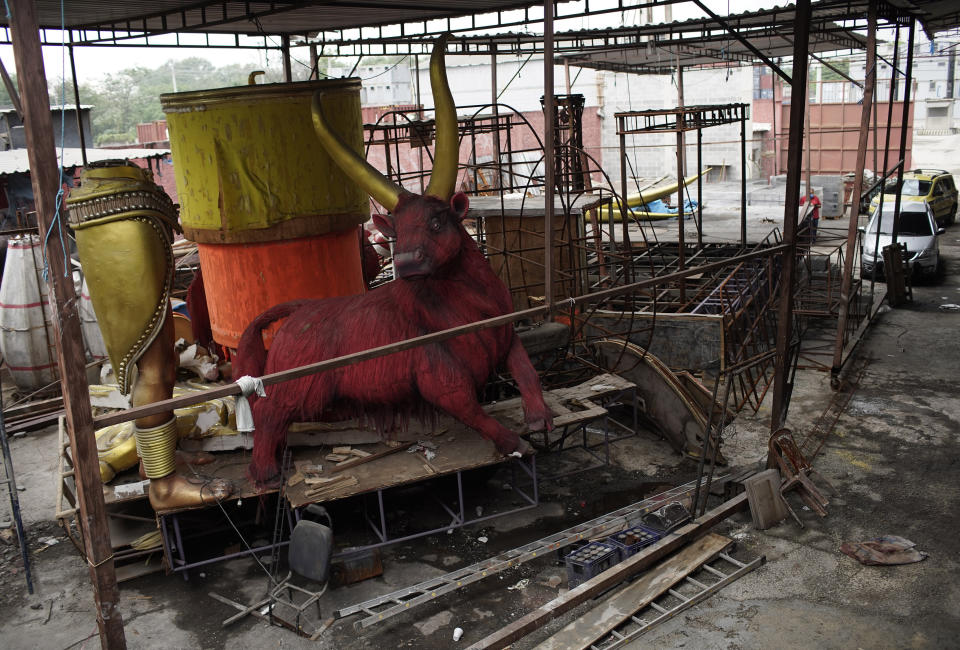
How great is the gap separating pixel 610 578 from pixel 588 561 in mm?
317

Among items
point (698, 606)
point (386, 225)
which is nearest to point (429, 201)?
point (386, 225)

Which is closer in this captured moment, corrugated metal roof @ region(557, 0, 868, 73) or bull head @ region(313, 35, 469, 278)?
bull head @ region(313, 35, 469, 278)

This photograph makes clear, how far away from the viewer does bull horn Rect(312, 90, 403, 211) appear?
7.58 m

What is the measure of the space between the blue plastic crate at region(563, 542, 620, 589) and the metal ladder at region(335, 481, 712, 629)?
0.22 metres

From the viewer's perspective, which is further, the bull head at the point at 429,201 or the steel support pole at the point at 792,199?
the steel support pole at the point at 792,199

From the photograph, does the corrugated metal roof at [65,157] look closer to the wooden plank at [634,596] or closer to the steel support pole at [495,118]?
the steel support pole at [495,118]

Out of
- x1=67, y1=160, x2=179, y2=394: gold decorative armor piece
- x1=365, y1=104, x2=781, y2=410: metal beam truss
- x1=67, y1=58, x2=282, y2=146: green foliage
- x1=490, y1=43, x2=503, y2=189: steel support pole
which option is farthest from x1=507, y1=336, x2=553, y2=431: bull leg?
x1=67, y1=58, x2=282, y2=146: green foliage

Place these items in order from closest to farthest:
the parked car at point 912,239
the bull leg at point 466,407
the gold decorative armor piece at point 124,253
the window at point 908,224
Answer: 1. the gold decorative armor piece at point 124,253
2. the bull leg at point 466,407
3. the parked car at point 912,239
4. the window at point 908,224

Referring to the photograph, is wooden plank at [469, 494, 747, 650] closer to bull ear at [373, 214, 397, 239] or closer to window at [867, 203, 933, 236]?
bull ear at [373, 214, 397, 239]

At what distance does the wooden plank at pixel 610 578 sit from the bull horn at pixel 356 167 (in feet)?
12.1

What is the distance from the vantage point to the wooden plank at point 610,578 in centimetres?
610

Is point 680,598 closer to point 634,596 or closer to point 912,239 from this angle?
point 634,596

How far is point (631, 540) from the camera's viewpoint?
7.52m

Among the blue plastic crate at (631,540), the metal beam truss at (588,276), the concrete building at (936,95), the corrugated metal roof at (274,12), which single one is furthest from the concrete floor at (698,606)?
the concrete building at (936,95)
